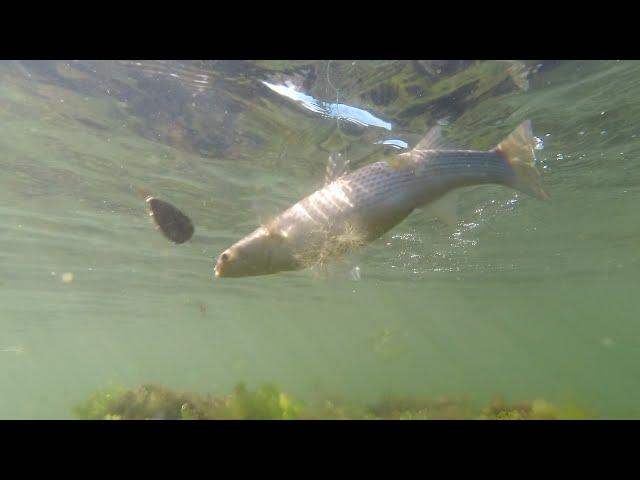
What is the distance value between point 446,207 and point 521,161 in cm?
98

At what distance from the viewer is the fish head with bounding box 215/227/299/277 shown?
3242 millimetres

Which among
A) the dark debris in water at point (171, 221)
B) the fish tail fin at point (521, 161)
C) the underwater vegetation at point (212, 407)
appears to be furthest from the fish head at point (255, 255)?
the underwater vegetation at point (212, 407)

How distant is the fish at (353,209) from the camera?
130 inches

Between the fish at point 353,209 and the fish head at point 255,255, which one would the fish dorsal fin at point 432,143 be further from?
the fish head at point 255,255

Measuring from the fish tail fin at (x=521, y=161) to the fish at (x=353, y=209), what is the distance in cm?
28

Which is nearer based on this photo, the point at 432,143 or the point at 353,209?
the point at 353,209

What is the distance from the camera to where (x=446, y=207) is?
4.18m

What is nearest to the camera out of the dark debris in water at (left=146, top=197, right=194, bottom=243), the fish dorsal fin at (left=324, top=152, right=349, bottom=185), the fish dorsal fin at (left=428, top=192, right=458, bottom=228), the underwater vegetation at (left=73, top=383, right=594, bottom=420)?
the fish dorsal fin at (left=324, top=152, right=349, bottom=185)

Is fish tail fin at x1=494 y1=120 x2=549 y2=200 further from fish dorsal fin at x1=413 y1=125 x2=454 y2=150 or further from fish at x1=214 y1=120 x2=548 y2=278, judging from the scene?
fish dorsal fin at x1=413 y1=125 x2=454 y2=150

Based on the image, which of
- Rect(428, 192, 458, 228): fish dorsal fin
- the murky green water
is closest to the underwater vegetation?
the murky green water

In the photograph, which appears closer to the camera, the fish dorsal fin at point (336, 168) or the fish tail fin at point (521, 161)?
the fish dorsal fin at point (336, 168)

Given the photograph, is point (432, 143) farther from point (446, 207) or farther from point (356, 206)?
point (356, 206)

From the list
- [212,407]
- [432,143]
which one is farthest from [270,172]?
[432,143]

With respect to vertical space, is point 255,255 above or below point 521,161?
below
